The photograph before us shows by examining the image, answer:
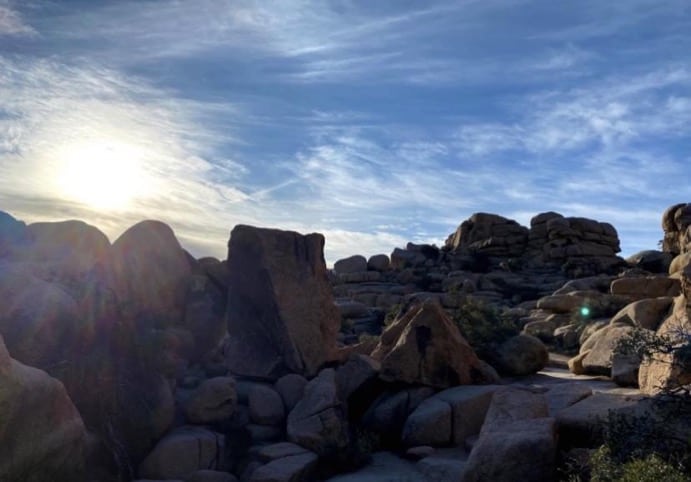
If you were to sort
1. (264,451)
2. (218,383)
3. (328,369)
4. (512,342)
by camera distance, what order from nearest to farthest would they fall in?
(264,451) → (218,383) → (328,369) → (512,342)

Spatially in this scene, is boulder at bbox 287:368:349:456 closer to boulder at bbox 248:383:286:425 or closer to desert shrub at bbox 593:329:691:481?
boulder at bbox 248:383:286:425

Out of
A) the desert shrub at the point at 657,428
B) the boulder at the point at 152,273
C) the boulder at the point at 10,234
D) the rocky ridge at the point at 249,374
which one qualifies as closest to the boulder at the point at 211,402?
the rocky ridge at the point at 249,374

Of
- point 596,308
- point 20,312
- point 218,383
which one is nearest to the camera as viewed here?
point 20,312

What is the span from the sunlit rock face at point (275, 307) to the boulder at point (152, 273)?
1.38 m

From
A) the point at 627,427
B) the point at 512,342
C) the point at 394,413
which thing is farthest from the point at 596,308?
the point at 627,427

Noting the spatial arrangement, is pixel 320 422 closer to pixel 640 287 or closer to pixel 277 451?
pixel 277 451

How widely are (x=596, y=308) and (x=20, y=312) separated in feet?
68.3

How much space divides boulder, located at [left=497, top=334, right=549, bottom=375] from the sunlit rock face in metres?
4.74

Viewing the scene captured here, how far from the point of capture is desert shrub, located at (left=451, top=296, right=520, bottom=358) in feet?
67.8

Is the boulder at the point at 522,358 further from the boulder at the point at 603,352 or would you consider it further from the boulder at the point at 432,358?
the boulder at the point at 432,358

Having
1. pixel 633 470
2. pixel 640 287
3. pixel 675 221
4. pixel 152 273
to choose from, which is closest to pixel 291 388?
pixel 152 273

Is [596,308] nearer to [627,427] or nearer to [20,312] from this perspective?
[627,427]

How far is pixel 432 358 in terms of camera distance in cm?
1720

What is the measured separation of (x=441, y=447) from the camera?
1517 cm
